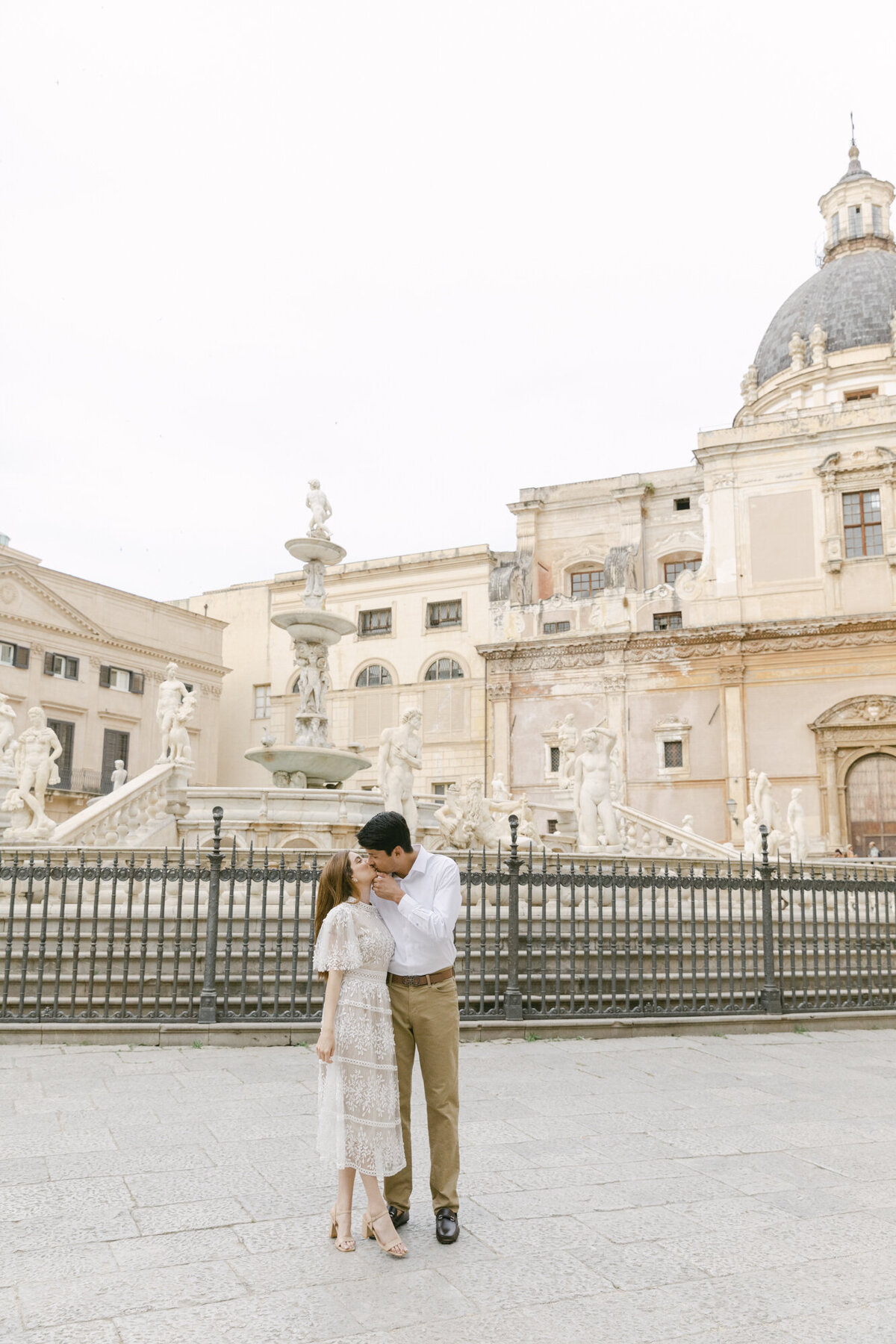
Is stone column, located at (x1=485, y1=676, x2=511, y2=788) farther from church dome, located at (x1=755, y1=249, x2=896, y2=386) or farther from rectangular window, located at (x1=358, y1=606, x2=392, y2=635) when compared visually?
church dome, located at (x1=755, y1=249, x2=896, y2=386)

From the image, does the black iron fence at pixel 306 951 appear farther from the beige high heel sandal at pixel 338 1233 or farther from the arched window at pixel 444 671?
the arched window at pixel 444 671

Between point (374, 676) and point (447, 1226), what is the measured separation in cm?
3686

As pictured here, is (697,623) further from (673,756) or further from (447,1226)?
(447,1226)

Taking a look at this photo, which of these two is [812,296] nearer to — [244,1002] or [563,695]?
[563,695]

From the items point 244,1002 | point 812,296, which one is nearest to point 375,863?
point 244,1002

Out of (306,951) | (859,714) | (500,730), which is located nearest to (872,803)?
(859,714)

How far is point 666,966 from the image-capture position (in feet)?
29.9

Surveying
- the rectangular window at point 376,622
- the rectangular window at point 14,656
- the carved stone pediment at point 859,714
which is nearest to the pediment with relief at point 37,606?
the rectangular window at point 14,656

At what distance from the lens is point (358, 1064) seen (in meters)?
3.97

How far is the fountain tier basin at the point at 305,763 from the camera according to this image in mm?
18031

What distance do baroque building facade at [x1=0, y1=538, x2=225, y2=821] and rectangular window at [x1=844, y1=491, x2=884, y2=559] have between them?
22.4 m

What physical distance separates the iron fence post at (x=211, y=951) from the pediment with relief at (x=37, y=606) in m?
27.8

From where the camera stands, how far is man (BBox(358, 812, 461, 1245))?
410 cm

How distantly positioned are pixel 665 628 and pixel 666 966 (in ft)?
86.0
